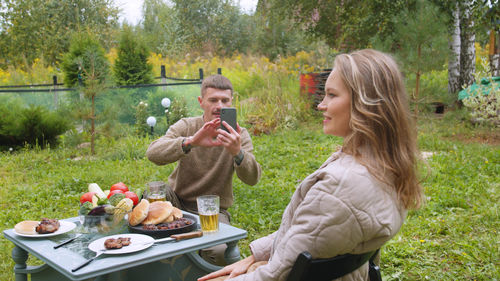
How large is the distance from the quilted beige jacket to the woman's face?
153mm

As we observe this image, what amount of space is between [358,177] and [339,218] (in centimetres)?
15

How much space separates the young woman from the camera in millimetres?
1541

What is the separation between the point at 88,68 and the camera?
27.5 ft

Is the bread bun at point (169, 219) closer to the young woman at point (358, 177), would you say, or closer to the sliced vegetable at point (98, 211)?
the sliced vegetable at point (98, 211)

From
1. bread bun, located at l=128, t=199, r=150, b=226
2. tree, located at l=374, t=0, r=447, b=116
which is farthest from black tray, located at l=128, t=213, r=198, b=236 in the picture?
tree, located at l=374, t=0, r=447, b=116

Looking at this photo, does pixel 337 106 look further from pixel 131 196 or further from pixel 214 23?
pixel 214 23

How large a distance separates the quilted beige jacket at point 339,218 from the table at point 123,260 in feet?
2.12

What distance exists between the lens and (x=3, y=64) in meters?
16.8

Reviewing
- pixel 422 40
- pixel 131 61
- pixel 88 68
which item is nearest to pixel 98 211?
pixel 88 68

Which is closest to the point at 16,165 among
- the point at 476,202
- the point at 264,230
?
the point at 264,230

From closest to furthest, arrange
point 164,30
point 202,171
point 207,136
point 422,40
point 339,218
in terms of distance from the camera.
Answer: point 339,218
point 207,136
point 202,171
point 422,40
point 164,30

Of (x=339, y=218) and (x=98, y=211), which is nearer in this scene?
(x=339, y=218)

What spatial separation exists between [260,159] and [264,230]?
2.80 metres

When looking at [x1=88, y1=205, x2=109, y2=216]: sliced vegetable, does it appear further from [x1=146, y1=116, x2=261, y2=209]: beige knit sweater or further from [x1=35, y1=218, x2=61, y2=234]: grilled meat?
[x1=146, y1=116, x2=261, y2=209]: beige knit sweater
